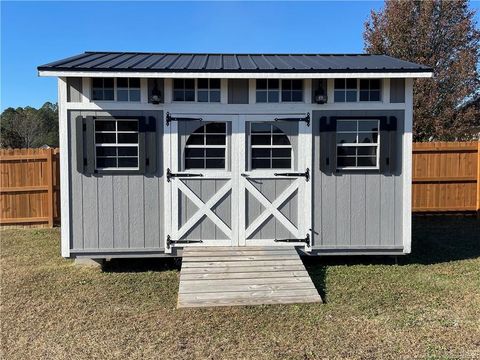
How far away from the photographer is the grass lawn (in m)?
3.65

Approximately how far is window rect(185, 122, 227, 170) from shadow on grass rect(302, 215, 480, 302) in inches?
82.1

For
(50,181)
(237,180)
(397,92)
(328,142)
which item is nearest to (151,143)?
(237,180)

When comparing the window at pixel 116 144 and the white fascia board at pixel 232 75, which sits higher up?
the white fascia board at pixel 232 75

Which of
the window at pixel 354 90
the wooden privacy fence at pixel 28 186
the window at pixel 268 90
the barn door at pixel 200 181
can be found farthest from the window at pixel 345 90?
the wooden privacy fence at pixel 28 186

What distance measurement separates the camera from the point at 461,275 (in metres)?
5.72

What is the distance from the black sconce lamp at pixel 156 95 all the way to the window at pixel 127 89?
0.23m

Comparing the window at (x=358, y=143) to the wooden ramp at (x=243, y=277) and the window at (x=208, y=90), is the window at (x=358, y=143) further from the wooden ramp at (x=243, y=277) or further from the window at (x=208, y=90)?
the window at (x=208, y=90)

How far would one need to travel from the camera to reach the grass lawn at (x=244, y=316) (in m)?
3.65

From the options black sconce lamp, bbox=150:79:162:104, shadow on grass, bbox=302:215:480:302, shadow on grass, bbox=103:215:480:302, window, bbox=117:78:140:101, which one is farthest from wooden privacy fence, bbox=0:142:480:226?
black sconce lamp, bbox=150:79:162:104

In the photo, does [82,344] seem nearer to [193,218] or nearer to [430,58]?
[193,218]

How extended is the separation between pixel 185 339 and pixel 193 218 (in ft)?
7.43

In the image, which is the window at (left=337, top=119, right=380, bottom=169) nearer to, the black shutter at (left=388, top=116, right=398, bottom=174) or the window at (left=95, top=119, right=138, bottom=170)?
the black shutter at (left=388, top=116, right=398, bottom=174)

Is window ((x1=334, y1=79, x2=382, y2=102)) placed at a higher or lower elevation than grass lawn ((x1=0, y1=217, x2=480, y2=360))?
higher

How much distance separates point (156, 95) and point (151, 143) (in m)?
0.65
